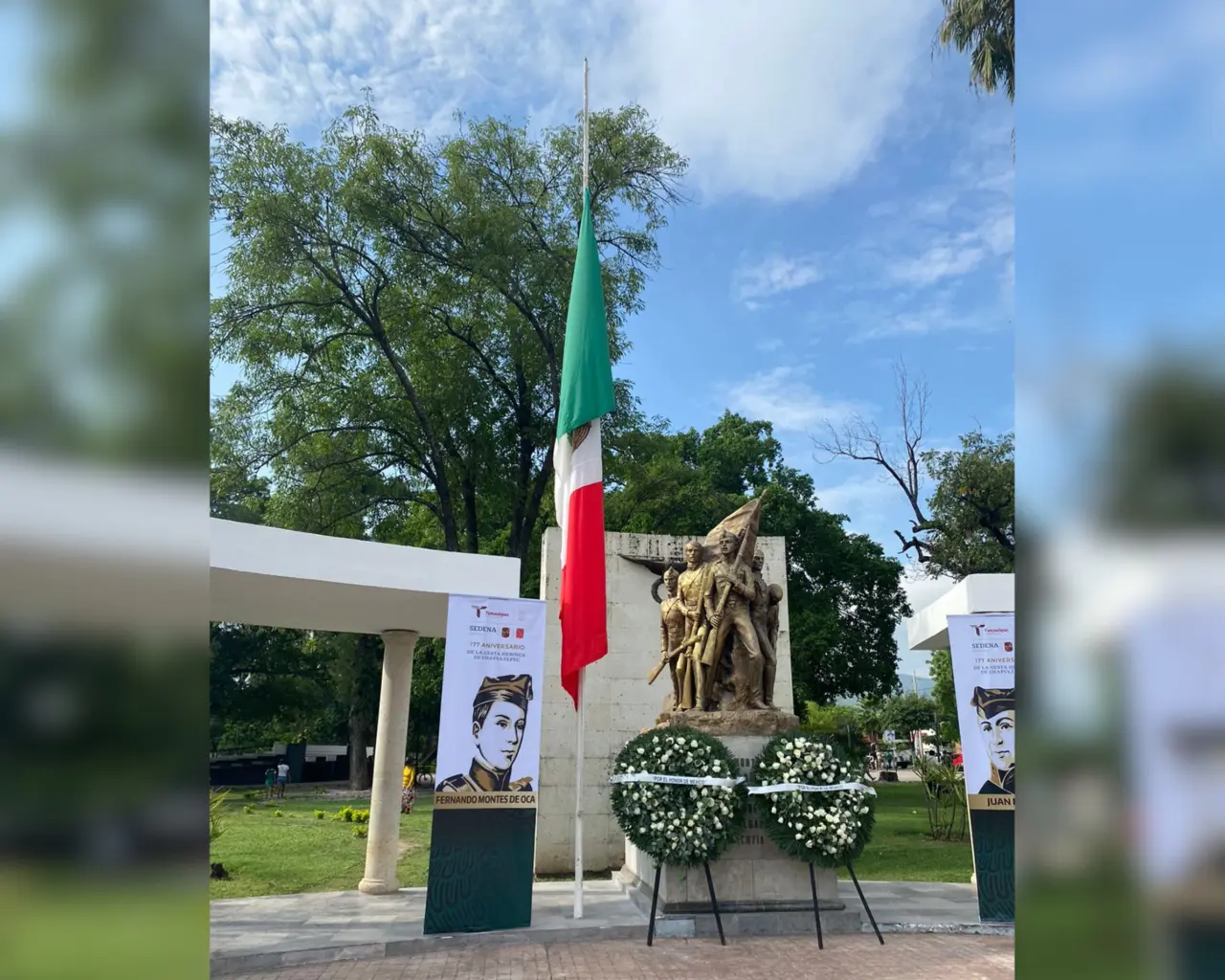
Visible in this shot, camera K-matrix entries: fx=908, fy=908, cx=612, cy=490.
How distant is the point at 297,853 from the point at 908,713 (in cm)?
2246

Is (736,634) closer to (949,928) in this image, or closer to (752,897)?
(752,897)

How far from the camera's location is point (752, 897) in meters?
9.31

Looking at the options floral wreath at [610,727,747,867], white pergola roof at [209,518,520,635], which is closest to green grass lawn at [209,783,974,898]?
white pergola roof at [209,518,520,635]

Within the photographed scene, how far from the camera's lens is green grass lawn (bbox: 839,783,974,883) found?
43.2ft

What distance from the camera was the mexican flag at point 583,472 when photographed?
32.2 feet

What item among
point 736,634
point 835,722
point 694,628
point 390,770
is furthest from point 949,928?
point 835,722

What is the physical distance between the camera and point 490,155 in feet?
70.0

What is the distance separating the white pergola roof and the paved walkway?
130 inches

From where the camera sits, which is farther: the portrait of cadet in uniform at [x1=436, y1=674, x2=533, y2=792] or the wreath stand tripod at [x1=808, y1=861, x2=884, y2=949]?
the portrait of cadet in uniform at [x1=436, y1=674, x2=533, y2=792]

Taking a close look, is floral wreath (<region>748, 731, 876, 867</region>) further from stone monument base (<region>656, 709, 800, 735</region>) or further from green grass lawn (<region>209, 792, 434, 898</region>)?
green grass lawn (<region>209, 792, 434, 898</region>)
